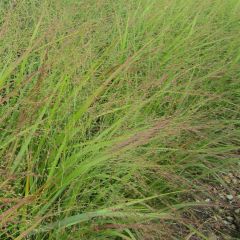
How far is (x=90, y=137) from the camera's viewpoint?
147cm

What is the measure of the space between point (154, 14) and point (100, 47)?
417 millimetres

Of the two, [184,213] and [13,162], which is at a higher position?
[13,162]

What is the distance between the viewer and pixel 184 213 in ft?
5.52

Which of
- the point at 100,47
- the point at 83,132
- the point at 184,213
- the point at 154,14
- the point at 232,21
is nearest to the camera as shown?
the point at 83,132

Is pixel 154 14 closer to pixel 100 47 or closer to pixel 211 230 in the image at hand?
pixel 100 47

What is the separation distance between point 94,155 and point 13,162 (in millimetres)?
241

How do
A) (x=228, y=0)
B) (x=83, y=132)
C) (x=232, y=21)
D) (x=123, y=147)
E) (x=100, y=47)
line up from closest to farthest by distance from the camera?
(x=123, y=147) < (x=83, y=132) < (x=100, y=47) < (x=232, y=21) < (x=228, y=0)

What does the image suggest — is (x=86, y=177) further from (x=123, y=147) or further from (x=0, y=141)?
(x=0, y=141)

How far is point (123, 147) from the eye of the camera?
129cm

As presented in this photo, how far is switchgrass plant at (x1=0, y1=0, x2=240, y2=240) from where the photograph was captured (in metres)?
1.27

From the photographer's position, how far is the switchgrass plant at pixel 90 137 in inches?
49.9

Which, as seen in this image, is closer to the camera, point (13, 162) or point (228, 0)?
point (13, 162)

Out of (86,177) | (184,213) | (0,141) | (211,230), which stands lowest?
(211,230)

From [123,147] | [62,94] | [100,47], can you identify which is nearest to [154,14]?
[100,47]
